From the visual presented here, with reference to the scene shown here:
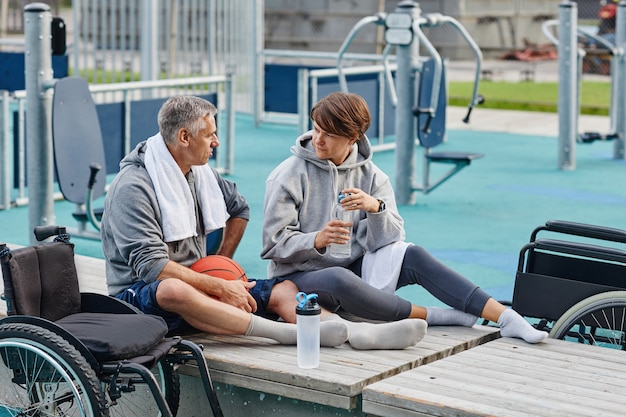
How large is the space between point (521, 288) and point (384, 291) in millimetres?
582

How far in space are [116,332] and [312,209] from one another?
115cm

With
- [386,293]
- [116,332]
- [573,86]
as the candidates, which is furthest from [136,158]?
[573,86]

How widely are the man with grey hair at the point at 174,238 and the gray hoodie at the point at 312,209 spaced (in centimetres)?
20

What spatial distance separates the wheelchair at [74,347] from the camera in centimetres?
369

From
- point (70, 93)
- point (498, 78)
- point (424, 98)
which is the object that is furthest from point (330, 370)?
point (498, 78)

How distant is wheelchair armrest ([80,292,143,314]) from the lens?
4.14 metres

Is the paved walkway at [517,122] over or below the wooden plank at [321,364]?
over

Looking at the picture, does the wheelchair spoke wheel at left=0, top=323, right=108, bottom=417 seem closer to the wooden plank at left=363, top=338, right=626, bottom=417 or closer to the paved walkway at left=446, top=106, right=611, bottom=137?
the wooden plank at left=363, top=338, right=626, bottom=417

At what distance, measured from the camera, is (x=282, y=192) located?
461 cm

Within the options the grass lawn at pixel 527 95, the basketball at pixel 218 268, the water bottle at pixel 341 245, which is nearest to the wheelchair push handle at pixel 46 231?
the basketball at pixel 218 268

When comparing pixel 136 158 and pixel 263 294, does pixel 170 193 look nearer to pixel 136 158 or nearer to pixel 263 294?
pixel 136 158

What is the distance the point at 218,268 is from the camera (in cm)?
446

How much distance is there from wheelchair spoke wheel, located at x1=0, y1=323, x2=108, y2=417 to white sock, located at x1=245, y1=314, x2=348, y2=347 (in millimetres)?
737

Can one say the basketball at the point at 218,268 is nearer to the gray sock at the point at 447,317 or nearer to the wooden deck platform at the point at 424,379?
the wooden deck platform at the point at 424,379
